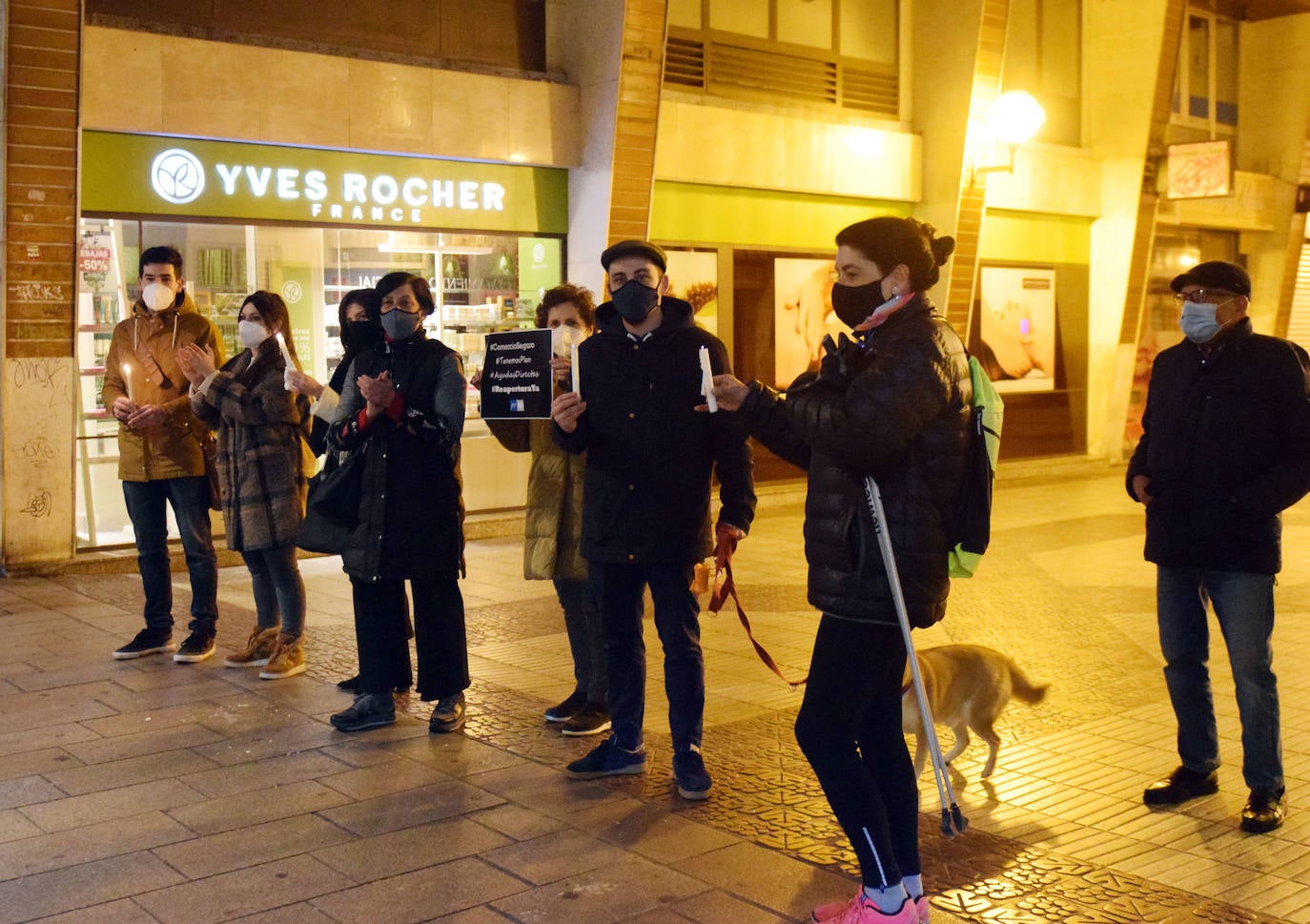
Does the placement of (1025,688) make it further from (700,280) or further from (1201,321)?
(700,280)

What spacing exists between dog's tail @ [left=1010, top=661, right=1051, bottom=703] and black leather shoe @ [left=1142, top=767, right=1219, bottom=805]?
0.55m

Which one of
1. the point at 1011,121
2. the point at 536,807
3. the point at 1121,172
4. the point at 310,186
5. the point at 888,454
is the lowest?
the point at 536,807

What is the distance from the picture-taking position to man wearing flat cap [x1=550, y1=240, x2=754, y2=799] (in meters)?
5.39

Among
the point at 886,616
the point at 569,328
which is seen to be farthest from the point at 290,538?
the point at 886,616

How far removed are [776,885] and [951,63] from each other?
13.1m

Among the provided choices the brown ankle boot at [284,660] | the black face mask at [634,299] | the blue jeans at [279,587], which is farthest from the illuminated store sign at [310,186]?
the black face mask at [634,299]

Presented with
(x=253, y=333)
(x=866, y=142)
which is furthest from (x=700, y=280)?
(x=253, y=333)

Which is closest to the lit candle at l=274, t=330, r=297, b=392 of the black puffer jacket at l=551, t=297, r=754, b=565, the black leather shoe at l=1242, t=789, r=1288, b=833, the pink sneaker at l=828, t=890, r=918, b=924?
the black puffer jacket at l=551, t=297, r=754, b=565

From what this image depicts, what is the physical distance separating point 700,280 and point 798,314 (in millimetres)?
1433

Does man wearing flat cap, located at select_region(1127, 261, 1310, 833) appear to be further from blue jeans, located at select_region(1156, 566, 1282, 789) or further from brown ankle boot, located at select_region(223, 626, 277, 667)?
brown ankle boot, located at select_region(223, 626, 277, 667)

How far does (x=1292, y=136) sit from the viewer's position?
21.0 m

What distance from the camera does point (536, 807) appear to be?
208 inches

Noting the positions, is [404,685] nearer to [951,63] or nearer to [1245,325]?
[1245,325]

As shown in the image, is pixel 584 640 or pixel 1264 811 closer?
pixel 1264 811
